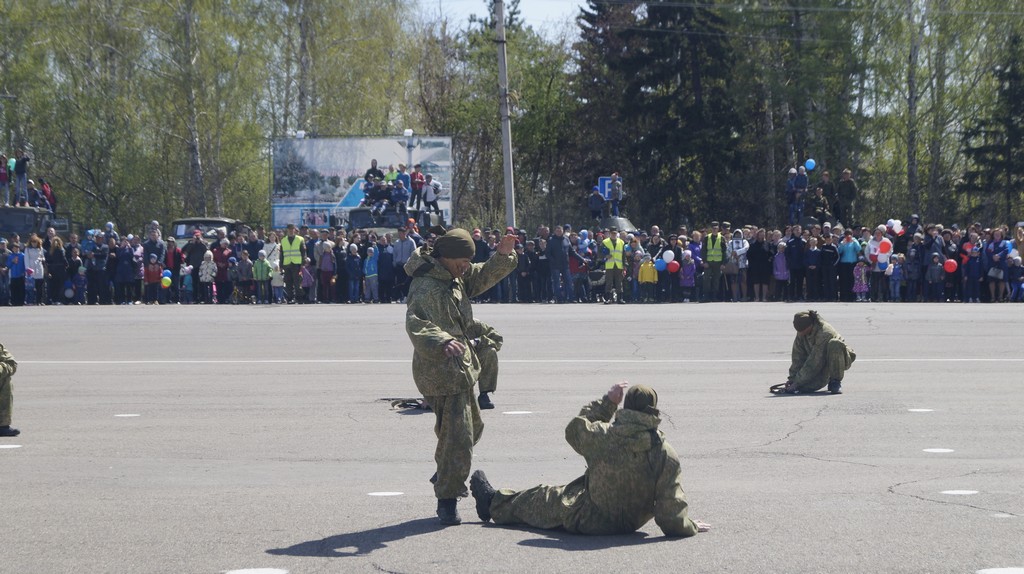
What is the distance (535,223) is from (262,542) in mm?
44868

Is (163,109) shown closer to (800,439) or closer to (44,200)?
(44,200)

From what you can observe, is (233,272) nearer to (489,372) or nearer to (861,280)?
(861,280)

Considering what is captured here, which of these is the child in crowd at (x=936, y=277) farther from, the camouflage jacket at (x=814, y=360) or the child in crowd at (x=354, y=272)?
the camouflage jacket at (x=814, y=360)

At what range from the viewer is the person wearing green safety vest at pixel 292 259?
96.2 feet

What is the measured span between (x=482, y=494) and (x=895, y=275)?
72.1 feet

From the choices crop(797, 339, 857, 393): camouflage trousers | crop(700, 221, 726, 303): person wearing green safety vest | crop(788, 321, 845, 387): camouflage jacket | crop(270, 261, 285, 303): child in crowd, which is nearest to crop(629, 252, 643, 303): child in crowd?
crop(700, 221, 726, 303): person wearing green safety vest

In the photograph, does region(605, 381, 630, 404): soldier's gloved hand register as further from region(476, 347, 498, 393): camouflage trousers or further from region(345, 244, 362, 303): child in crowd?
region(345, 244, 362, 303): child in crowd

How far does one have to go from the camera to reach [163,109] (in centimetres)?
5219

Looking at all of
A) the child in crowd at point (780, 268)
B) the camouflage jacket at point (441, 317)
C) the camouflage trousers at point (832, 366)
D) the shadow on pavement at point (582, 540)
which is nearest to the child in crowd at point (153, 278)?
the child in crowd at point (780, 268)

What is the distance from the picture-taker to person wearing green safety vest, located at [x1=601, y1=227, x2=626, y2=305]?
28.4 metres

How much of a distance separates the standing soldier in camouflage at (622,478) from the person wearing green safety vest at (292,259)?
75.0 feet

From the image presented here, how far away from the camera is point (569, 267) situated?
95.6 feet

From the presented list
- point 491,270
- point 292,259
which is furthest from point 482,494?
point 292,259

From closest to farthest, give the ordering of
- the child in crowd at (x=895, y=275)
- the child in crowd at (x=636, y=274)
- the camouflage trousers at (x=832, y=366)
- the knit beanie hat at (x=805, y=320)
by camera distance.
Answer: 1. the camouflage trousers at (x=832, y=366)
2. the knit beanie hat at (x=805, y=320)
3. the child in crowd at (x=895, y=275)
4. the child in crowd at (x=636, y=274)
